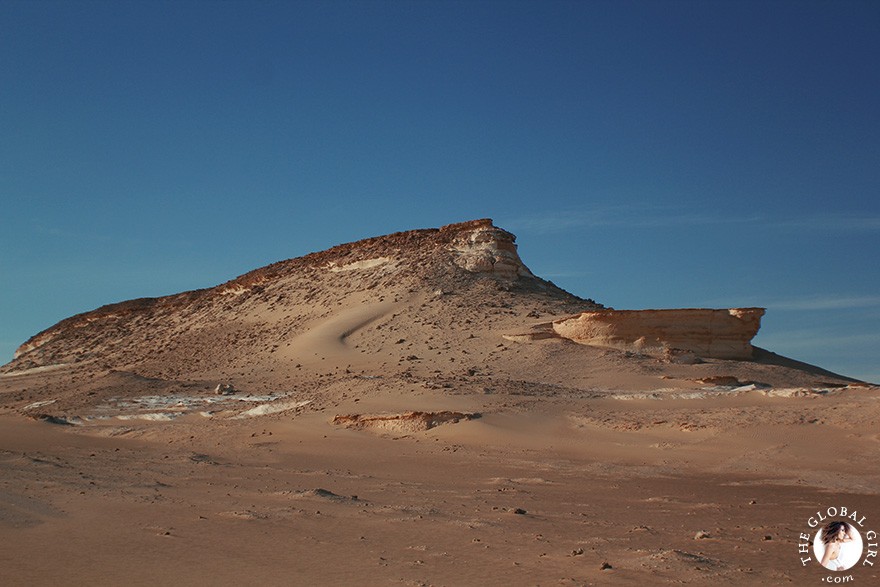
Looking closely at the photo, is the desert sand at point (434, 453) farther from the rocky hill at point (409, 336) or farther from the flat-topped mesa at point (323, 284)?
the flat-topped mesa at point (323, 284)

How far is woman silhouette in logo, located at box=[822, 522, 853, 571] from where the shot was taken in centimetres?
752

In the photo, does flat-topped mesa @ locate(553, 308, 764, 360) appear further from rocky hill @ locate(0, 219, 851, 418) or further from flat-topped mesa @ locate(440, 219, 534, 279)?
flat-topped mesa @ locate(440, 219, 534, 279)

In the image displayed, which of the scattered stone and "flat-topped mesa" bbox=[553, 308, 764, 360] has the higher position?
"flat-topped mesa" bbox=[553, 308, 764, 360]

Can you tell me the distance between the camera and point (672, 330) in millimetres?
26969

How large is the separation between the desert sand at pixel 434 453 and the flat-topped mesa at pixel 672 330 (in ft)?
1.39

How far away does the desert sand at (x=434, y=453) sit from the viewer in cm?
782

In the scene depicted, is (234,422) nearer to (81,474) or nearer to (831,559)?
(81,474)

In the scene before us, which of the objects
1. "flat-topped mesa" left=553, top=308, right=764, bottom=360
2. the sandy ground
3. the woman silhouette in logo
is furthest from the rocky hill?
the woman silhouette in logo

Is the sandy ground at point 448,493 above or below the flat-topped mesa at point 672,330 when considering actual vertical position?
below

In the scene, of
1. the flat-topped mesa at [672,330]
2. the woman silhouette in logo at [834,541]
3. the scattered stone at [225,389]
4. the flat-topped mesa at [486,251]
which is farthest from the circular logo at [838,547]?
the flat-topped mesa at [486,251]

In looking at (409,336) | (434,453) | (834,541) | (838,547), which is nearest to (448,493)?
(434,453)

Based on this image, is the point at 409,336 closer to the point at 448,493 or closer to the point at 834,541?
the point at 448,493

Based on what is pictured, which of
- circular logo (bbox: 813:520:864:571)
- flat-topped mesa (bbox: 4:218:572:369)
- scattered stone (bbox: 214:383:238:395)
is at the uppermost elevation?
flat-topped mesa (bbox: 4:218:572:369)

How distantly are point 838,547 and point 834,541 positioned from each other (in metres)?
0.31
